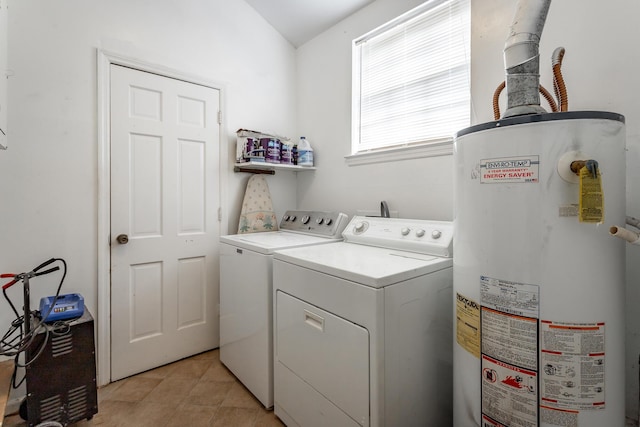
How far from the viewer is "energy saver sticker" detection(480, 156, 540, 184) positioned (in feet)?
2.89

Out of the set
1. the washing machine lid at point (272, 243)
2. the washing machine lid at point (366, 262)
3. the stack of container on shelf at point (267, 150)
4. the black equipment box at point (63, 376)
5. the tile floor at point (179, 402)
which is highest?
the stack of container on shelf at point (267, 150)

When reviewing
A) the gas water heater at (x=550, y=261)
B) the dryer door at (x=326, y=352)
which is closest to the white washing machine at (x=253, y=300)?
the dryer door at (x=326, y=352)

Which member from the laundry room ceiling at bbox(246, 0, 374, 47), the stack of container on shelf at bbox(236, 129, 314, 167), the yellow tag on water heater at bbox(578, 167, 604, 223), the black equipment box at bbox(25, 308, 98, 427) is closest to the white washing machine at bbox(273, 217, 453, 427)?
the yellow tag on water heater at bbox(578, 167, 604, 223)

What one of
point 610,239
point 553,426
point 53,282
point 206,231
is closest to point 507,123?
point 610,239

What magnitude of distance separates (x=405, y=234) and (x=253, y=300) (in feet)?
3.06

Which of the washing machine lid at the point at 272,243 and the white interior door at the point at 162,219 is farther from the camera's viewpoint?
the white interior door at the point at 162,219

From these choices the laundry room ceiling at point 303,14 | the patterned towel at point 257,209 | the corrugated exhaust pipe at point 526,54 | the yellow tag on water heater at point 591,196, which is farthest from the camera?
the patterned towel at point 257,209

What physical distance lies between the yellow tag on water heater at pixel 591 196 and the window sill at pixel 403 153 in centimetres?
98

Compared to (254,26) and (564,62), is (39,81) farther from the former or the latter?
(564,62)

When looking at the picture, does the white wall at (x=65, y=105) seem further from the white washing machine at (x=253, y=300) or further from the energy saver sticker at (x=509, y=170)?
the energy saver sticker at (x=509, y=170)

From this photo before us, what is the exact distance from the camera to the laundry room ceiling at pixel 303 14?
2.29 metres

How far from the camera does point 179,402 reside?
1770 mm

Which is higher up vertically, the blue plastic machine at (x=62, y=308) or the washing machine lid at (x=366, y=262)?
the washing machine lid at (x=366, y=262)

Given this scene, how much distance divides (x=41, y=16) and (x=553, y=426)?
9.64 feet
